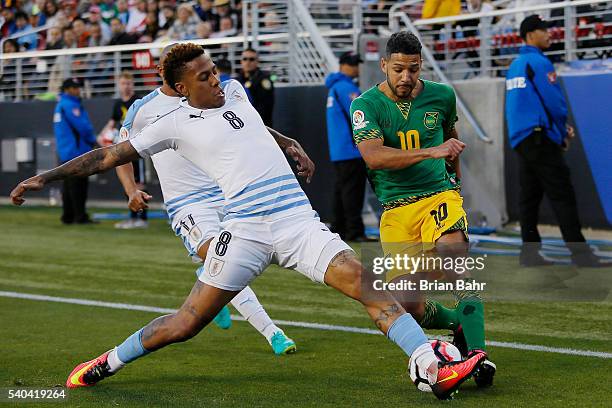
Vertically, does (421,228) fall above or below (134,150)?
below

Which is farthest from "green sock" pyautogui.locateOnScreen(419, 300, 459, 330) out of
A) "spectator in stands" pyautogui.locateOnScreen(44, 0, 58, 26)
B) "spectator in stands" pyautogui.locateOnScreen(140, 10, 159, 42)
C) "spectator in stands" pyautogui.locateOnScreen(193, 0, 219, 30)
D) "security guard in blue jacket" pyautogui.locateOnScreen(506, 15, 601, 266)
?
"spectator in stands" pyautogui.locateOnScreen(44, 0, 58, 26)

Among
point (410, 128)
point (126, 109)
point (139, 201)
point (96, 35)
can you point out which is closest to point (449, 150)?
point (410, 128)

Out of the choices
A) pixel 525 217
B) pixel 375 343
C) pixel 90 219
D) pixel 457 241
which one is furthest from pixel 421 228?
pixel 90 219

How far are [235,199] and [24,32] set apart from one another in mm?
21823

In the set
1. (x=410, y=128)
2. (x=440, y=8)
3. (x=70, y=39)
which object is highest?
(x=410, y=128)

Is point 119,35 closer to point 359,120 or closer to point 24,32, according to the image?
point 24,32

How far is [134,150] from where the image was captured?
6.73m

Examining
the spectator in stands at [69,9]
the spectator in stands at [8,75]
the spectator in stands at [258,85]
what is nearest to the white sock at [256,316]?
the spectator in stands at [258,85]

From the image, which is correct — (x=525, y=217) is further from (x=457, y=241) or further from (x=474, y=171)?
(x=457, y=241)

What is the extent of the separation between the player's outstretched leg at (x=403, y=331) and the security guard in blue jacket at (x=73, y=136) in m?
12.6

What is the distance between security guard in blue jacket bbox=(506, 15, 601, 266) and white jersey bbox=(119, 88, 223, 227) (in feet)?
15.5

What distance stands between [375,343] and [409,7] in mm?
12509

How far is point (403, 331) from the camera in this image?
6.39 metres

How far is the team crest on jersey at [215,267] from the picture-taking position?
6652mm
